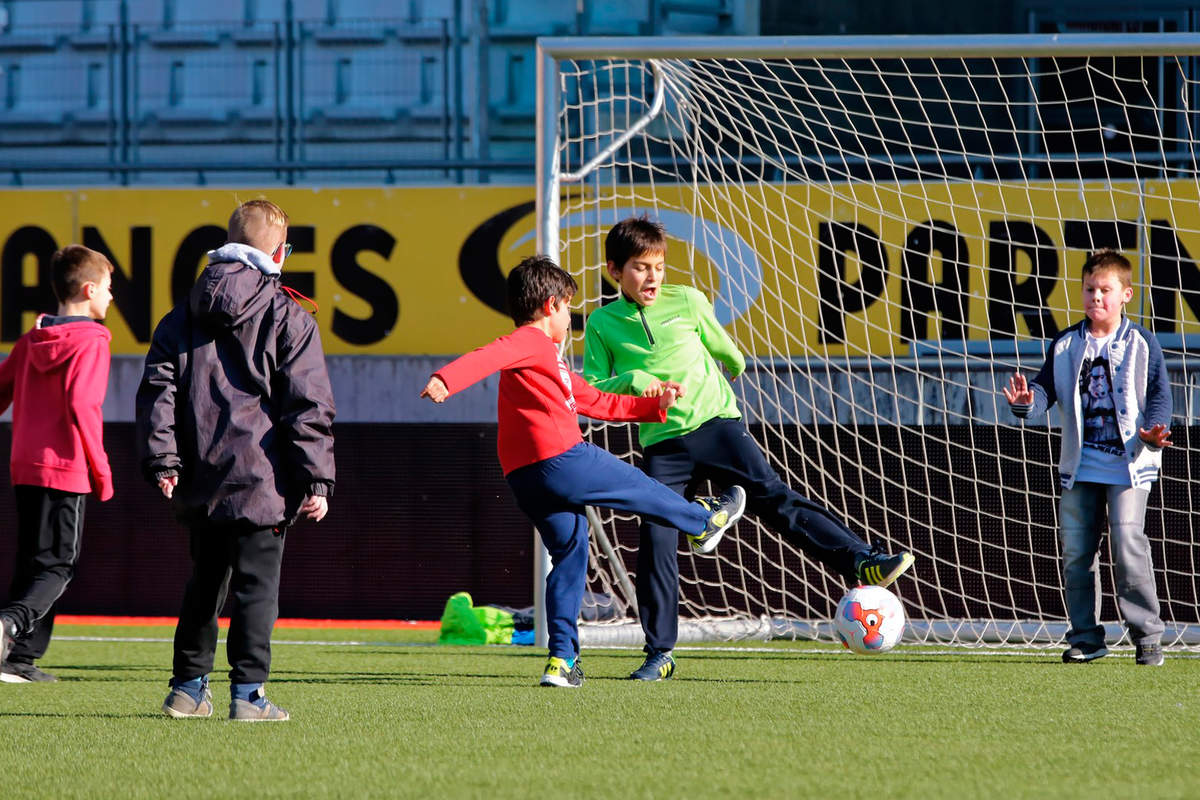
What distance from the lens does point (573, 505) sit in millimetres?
4605

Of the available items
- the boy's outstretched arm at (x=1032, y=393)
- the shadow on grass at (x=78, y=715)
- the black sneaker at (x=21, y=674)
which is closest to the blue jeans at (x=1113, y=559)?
the boy's outstretched arm at (x=1032, y=393)

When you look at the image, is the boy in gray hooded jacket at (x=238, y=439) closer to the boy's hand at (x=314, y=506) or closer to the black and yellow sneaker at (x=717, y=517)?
the boy's hand at (x=314, y=506)

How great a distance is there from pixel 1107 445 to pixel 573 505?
A: 2070 mm

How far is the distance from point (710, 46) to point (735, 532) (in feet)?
10.5

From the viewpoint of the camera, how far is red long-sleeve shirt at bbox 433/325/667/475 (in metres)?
4.55

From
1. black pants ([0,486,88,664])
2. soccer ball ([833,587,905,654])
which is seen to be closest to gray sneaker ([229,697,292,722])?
black pants ([0,486,88,664])

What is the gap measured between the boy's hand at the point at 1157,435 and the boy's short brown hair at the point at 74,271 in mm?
3608

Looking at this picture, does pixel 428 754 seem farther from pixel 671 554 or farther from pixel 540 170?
pixel 540 170

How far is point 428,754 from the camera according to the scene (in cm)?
326

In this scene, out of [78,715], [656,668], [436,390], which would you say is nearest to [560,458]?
[436,390]

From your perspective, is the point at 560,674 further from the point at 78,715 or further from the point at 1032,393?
the point at 1032,393

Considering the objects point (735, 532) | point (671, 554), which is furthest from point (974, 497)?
point (671, 554)

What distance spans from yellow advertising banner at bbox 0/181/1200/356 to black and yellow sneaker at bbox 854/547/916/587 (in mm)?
2505

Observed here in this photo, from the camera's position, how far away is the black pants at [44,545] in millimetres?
4910
